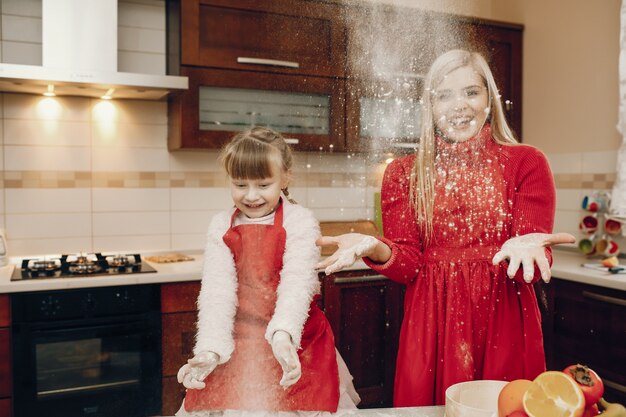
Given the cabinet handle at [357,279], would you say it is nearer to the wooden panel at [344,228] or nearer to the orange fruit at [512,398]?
A: the wooden panel at [344,228]

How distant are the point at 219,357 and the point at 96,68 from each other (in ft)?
3.70

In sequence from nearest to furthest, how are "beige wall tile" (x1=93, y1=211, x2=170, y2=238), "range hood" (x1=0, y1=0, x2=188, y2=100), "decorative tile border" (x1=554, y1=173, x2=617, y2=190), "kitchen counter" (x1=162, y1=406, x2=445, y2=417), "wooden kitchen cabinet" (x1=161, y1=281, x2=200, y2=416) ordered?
1. "kitchen counter" (x1=162, y1=406, x2=445, y2=417)
2. "wooden kitchen cabinet" (x1=161, y1=281, x2=200, y2=416)
3. "decorative tile border" (x1=554, y1=173, x2=617, y2=190)
4. "range hood" (x1=0, y1=0, x2=188, y2=100)
5. "beige wall tile" (x1=93, y1=211, x2=170, y2=238)

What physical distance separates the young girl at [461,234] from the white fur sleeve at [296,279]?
0.15ft

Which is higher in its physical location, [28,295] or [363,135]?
[363,135]

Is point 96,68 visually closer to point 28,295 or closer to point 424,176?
point 28,295

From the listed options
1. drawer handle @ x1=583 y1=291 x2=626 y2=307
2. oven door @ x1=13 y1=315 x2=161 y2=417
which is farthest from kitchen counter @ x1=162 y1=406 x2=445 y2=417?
drawer handle @ x1=583 y1=291 x2=626 y2=307

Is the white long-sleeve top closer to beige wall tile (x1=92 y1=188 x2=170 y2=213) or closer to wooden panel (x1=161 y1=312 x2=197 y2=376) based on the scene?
wooden panel (x1=161 y1=312 x2=197 y2=376)

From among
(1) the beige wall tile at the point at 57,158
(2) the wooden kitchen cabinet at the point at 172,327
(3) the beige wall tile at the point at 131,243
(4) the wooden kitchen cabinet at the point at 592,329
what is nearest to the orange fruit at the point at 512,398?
(2) the wooden kitchen cabinet at the point at 172,327

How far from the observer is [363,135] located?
0.71 metres

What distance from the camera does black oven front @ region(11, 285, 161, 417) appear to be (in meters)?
1.26

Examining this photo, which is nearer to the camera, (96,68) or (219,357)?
(219,357)

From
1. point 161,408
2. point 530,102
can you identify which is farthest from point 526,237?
point 161,408

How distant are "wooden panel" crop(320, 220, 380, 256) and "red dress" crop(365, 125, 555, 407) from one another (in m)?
0.04

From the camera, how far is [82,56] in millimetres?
1464
